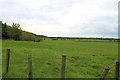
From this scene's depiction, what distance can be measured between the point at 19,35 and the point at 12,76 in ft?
193

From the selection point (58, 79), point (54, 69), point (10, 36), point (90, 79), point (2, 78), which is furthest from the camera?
point (10, 36)

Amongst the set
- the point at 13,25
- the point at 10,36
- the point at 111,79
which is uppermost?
the point at 13,25

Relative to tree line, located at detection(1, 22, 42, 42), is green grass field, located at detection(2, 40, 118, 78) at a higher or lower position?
lower

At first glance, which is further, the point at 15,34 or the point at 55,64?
the point at 15,34

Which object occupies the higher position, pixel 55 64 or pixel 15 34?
pixel 15 34

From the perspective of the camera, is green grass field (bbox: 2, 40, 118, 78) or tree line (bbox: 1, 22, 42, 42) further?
tree line (bbox: 1, 22, 42, 42)

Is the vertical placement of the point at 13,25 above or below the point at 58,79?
above

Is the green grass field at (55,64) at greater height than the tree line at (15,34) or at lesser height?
lesser

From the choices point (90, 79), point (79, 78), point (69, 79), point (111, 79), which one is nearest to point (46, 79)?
point (69, 79)

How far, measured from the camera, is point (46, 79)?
34.9 feet

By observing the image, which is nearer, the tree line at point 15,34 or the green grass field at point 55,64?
the green grass field at point 55,64

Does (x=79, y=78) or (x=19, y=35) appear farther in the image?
(x=19, y=35)

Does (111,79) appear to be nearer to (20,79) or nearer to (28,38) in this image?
(20,79)

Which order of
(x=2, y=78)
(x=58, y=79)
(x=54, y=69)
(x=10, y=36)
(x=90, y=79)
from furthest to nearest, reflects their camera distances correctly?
1. (x=10, y=36)
2. (x=54, y=69)
3. (x=90, y=79)
4. (x=58, y=79)
5. (x=2, y=78)
